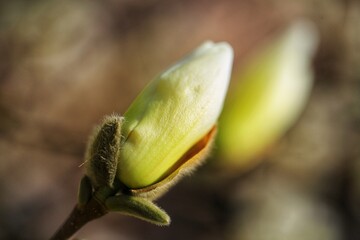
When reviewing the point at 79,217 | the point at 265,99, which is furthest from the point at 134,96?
the point at 79,217

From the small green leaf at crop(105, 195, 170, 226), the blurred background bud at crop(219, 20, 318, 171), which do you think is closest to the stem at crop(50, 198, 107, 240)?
the small green leaf at crop(105, 195, 170, 226)

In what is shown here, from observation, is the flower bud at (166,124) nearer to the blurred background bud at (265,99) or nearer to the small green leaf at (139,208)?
the small green leaf at (139,208)

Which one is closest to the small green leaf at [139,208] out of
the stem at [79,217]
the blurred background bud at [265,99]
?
the stem at [79,217]

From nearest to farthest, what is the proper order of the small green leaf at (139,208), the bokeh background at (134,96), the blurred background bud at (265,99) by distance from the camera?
the small green leaf at (139,208) → the blurred background bud at (265,99) → the bokeh background at (134,96)

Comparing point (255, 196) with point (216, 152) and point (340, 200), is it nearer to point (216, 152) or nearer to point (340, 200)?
point (340, 200)

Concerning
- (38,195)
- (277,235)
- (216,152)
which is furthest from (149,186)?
(277,235)

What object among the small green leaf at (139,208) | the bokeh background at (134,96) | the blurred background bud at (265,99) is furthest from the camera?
the bokeh background at (134,96)
